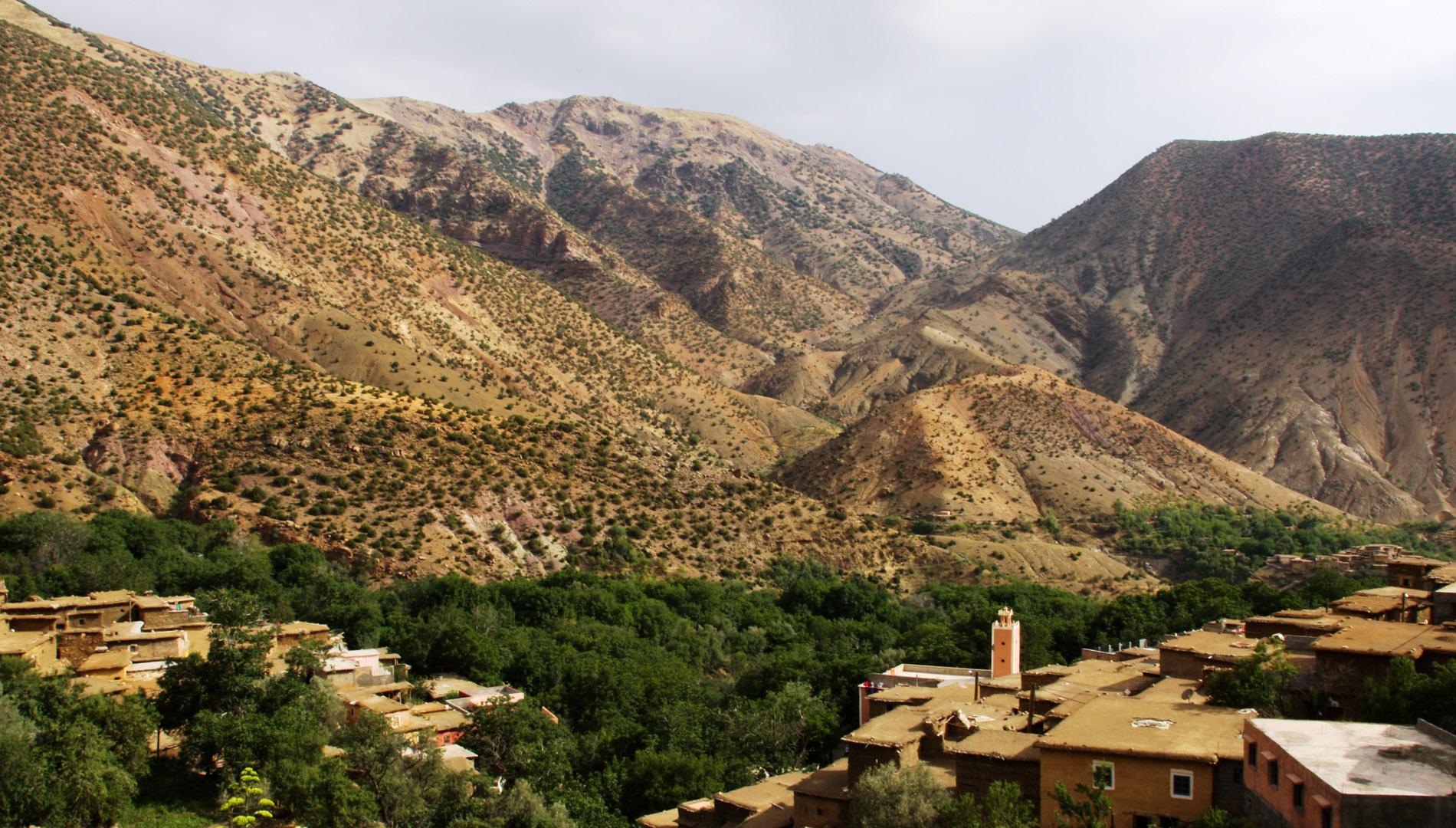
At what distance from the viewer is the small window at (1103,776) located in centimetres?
1689

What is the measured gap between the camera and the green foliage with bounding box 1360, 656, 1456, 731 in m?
17.1

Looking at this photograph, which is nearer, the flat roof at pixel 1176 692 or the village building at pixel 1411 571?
the flat roof at pixel 1176 692

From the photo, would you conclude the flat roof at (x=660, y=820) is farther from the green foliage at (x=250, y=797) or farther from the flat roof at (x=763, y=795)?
the green foliage at (x=250, y=797)

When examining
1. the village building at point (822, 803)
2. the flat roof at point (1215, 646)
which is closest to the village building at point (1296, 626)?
the flat roof at point (1215, 646)

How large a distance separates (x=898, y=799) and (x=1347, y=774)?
6150mm

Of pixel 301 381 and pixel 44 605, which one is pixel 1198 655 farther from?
pixel 301 381

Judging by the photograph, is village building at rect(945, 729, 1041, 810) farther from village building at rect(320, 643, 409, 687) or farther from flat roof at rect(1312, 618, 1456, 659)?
village building at rect(320, 643, 409, 687)

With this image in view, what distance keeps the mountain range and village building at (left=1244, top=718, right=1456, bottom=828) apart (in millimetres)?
38736

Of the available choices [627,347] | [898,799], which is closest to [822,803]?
[898,799]

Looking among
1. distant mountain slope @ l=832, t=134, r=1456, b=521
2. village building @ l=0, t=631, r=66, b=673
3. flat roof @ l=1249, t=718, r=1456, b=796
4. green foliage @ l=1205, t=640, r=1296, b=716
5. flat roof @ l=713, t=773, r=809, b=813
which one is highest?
distant mountain slope @ l=832, t=134, r=1456, b=521

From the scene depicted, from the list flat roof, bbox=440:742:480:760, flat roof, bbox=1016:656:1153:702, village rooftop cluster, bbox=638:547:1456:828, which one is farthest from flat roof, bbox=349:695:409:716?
flat roof, bbox=1016:656:1153:702

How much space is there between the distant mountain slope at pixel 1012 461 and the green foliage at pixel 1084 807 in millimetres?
60338

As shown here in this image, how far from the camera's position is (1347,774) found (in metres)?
13.9

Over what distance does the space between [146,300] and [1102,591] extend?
47.6m
